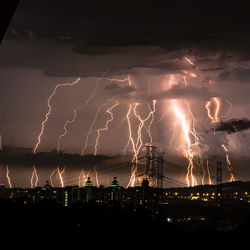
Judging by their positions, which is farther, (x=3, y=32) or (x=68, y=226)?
(x=68, y=226)

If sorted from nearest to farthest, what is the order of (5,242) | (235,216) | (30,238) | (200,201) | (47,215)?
(5,242) < (30,238) < (47,215) < (235,216) < (200,201)

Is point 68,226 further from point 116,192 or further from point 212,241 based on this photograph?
point 116,192

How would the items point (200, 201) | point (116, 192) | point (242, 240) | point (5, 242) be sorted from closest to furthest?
point (5, 242), point (242, 240), point (116, 192), point (200, 201)

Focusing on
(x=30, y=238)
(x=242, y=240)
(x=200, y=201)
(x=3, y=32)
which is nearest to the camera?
(x=3, y=32)

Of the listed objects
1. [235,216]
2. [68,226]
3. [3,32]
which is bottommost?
[3,32]

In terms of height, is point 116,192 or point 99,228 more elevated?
point 116,192

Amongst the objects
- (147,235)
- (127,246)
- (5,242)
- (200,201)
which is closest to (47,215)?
(147,235)

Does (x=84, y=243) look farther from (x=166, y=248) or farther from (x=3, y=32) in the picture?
(x=3, y=32)

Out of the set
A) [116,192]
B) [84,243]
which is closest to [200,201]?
[116,192]

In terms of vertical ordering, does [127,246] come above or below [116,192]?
below
